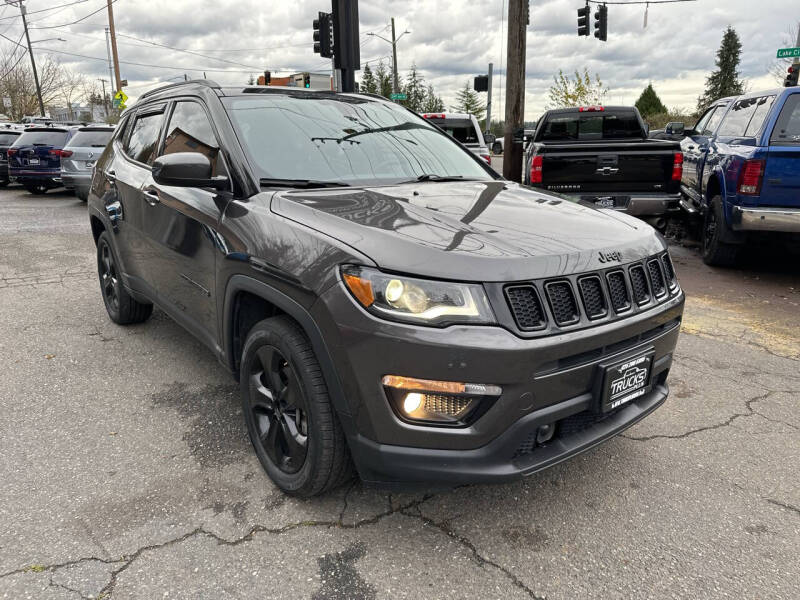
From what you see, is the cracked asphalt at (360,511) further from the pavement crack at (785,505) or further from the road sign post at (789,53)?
the road sign post at (789,53)

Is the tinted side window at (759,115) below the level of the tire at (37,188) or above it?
above

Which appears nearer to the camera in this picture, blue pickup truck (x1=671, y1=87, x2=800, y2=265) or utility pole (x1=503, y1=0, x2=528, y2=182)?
blue pickup truck (x1=671, y1=87, x2=800, y2=265)

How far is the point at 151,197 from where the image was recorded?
3646 millimetres

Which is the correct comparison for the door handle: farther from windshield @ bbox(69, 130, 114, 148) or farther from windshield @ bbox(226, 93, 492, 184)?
windshield @ bbox(69, 130, 114, 148)

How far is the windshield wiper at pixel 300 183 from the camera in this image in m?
2.80

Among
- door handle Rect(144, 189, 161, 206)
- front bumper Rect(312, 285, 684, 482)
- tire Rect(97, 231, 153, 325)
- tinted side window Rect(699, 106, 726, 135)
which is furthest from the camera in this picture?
tinted side window Rect(699, 106, 726, 135)

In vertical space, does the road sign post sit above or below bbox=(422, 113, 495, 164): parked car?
above

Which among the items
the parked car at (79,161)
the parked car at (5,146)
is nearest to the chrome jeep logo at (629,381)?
the parked car at (79,161)

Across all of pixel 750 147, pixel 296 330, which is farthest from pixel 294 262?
pixel 750 147

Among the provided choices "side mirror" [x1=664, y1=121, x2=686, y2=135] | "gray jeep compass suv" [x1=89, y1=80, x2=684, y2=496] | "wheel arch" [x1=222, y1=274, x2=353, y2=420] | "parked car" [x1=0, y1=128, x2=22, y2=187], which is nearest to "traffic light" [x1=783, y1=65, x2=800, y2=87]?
"side mirror" [x1=664, y1=121, x2=686, y2=135]

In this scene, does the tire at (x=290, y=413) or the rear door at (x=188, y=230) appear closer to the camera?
the tire at (x=290, y=413)

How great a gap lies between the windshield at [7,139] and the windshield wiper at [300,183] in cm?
1824

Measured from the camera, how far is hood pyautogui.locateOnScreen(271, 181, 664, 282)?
2.04 meters

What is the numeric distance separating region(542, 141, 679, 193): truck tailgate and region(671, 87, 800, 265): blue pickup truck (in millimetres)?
582
